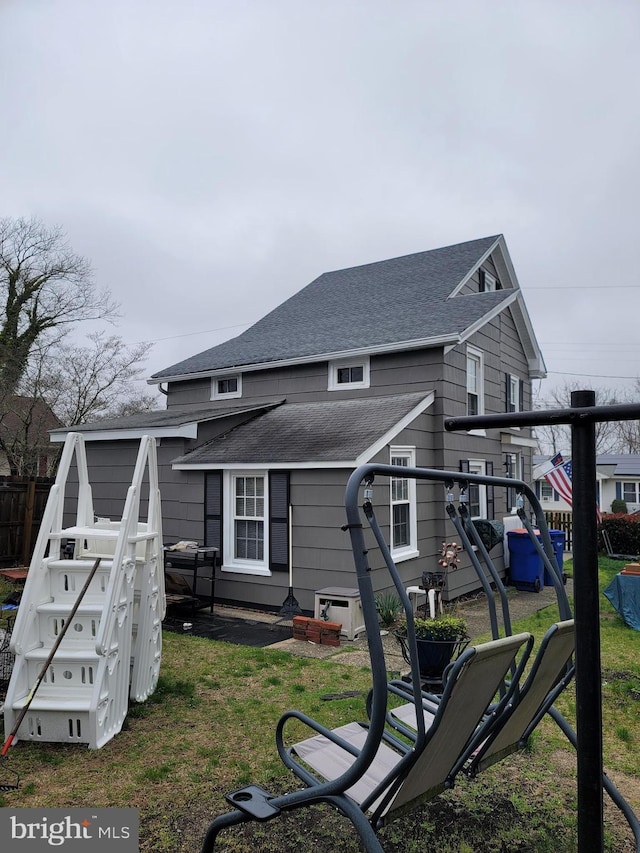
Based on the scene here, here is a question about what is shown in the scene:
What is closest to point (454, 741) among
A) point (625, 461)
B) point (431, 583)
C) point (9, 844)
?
point (9, 844)


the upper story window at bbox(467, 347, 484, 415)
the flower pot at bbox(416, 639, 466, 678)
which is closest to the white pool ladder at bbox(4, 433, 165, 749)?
the flower pot at bbox(416, 639, 466, 678)

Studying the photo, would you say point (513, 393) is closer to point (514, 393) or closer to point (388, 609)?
point (514, 393)

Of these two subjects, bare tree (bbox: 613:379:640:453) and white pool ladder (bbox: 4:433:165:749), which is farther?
bare tree (bbox: 613:379:640:453)

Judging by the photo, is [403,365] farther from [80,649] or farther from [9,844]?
[9,844]

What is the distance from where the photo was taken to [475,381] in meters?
11.5

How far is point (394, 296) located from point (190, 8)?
702cm

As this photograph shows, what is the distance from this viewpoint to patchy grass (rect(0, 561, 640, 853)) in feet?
9.86

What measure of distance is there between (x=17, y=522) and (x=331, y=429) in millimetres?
7215

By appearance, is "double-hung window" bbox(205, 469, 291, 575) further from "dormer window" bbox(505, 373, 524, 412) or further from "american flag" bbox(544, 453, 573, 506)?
"dormer window" bbox(505, 373, 524, 412)

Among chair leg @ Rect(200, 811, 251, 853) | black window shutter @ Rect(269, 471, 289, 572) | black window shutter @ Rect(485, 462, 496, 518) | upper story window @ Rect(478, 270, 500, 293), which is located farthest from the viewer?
upper story window @ Rect(478, 270, 500, 293)

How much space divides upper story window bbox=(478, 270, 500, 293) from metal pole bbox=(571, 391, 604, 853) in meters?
12.1

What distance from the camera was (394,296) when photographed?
13055 millimetres

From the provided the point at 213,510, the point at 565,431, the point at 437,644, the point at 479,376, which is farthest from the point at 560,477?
the point at 565,431

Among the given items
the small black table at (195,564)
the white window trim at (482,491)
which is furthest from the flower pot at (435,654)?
the white window trim at (482,491)
